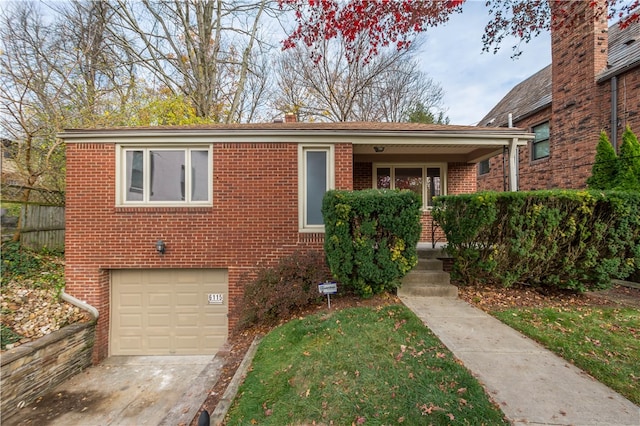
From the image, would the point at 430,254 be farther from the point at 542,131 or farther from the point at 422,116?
the point at 422,116

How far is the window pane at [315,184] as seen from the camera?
19.3 feet

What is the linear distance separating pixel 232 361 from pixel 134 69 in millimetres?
14957

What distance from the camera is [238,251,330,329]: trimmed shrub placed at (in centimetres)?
482

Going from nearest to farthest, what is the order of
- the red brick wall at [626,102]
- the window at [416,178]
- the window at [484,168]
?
the red brick wall at [626,102]
the window at [416,178]
the window at [484,168]

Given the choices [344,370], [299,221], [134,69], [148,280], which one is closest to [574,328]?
[344,370]

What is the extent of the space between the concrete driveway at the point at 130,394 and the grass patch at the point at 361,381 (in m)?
0.97

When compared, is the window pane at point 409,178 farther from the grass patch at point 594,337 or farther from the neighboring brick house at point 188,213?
the grass patch at point 594,337

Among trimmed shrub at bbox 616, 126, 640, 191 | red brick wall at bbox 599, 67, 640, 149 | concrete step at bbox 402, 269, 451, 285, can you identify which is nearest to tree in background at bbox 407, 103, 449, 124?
red brick wall at bbox 599, 67, 640, 149

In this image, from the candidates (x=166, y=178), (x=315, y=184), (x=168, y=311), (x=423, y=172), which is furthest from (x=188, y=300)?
(x=423, y=172)

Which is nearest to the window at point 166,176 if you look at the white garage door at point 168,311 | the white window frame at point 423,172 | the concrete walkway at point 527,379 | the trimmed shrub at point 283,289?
the white garage door at point 168,311

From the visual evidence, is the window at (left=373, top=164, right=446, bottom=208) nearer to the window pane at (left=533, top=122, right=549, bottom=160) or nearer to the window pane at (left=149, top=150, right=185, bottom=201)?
the window pane at (left=533, top=122, right=549, bottom=160)

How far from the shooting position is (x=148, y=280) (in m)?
5.86

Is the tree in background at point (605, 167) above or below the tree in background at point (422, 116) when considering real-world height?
below

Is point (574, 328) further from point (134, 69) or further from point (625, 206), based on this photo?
point (134, 69)
